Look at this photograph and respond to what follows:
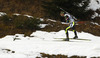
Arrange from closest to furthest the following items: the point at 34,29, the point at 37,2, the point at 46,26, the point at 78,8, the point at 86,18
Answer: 1. the point at 34,29
2. the point at 46,26
3. the point at 78,8
4. the point at 86,18
5. the point at 37,2

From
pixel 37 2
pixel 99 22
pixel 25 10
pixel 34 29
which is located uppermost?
pixel 37 2

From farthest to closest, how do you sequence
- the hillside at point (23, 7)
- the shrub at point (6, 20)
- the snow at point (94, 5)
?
the snow at point (94, 5), the hillside at point (23, 7), the shrub at point (6, 20)

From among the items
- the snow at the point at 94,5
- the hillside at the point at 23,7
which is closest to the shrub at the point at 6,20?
the hillside at the point at 23,7

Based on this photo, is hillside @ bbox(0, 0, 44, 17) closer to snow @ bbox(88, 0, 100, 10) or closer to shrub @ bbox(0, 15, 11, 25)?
shrub @ bbox(0, 15, 11, 25)

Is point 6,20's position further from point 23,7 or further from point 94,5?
point 94,5

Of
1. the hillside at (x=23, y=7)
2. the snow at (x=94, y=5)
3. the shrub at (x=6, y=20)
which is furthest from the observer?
the snow at (x=94, y=5)

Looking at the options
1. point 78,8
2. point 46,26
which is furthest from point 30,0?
point 46,26

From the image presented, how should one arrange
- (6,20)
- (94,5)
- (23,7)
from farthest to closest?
(94,5) < (23,7) < (6,20)

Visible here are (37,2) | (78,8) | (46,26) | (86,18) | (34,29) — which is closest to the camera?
(34,29)

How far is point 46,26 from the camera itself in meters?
16.2

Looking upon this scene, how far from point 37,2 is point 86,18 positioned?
799cm

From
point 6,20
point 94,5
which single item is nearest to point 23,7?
point 6,20

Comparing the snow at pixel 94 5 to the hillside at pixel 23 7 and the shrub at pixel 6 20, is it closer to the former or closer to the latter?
the hillside at pixel 23 7

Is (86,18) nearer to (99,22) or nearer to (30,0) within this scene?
(99,22)
